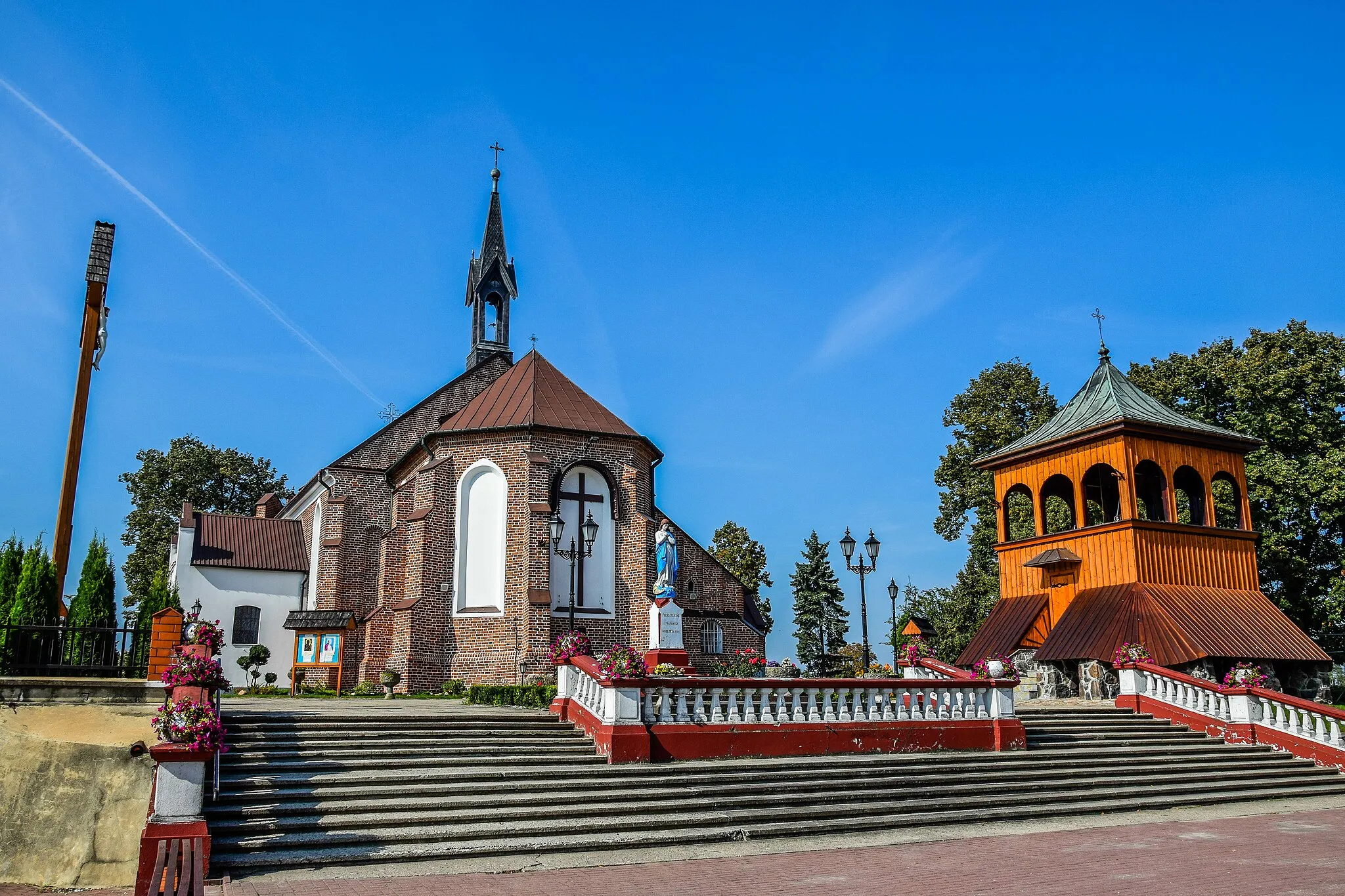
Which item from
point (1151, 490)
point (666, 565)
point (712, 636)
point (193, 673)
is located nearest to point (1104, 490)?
point (1151, 490)

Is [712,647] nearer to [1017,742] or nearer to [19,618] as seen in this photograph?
[1017,742]

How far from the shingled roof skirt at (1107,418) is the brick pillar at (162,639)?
21.1 metres

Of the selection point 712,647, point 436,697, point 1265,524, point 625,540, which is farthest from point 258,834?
point 1265,524

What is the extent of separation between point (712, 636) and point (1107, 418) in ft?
51.6

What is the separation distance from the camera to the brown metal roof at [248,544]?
37312 mm

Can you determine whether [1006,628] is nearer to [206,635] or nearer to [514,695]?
[514,695]

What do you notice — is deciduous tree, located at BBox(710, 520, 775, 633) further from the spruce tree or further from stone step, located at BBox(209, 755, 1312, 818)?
stone step, located at BBox(209, 755, 1312, 818)

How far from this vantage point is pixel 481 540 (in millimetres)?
28391

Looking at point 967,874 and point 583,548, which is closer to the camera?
point 967,874

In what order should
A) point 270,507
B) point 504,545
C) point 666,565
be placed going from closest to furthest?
1. point 666,565
2. point 504,545
3. point 270,507

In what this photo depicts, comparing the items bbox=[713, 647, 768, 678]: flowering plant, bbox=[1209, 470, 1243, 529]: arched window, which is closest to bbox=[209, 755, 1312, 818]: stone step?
bbox=[713, 647, 768, 678]: flowering plant

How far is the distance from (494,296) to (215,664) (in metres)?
31.1

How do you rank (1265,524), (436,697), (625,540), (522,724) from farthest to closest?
1. (1265,524)
2. (625,540)
3. (436,697)
4. (522,724)

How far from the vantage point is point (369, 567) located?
3366cm
